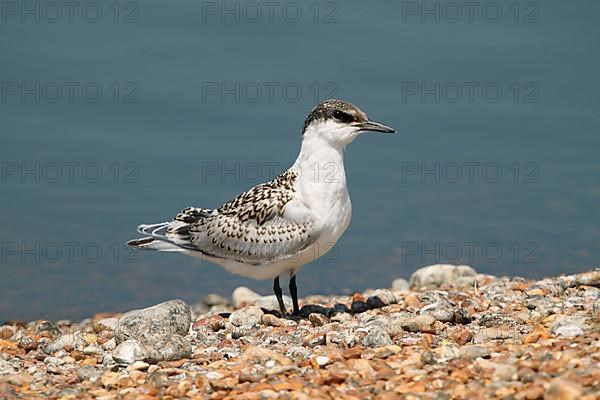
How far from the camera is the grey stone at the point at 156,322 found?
22.6ft

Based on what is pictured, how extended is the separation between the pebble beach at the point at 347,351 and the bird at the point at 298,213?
0.43 m

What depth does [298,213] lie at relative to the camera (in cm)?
784

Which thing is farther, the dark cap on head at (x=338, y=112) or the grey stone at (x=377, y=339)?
the dark cap on head at (x=338, y=112)

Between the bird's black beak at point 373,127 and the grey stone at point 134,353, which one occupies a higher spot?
the bird's black beak at point 373,127

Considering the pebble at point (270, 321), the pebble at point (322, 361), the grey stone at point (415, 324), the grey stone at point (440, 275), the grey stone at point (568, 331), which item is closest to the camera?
the pebble at point (322, 361)

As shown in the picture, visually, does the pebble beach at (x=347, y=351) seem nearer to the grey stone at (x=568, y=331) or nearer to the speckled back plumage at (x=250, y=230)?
the grey stone at (x=568, y=331)

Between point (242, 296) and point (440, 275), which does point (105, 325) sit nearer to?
point (242, 296)

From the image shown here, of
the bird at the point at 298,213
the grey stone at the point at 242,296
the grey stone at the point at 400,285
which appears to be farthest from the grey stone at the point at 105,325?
the grey stone at the point at 400,285

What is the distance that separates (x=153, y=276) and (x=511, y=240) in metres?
4.09

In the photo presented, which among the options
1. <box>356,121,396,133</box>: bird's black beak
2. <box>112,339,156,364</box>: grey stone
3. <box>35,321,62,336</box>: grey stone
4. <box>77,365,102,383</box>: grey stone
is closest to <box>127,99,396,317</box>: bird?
<box>356,121,396,133</box>: bird's black beak

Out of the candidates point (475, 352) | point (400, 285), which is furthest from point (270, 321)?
point (400, 285)

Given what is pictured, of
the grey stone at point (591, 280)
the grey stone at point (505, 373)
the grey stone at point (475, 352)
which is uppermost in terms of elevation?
the grey stone at point (591, 280)

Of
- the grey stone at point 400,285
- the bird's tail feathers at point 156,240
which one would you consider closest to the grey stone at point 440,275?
the grey stone at point 400,285

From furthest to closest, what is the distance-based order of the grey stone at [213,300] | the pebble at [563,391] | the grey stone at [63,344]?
the grey stone at [213,300], the grey stone at [63,344], the pebble at [563,391]
